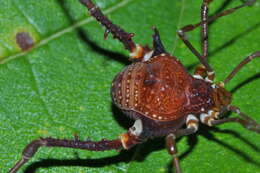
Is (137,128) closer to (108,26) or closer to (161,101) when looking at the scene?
(161,101)

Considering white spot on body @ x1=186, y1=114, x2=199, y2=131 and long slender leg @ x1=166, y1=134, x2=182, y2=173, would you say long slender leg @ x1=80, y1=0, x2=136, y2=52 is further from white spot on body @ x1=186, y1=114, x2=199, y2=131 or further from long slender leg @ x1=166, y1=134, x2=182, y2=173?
long slender leg @ x1=166, y1=134, x2=182, y2=173

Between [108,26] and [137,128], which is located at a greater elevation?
[108,26]

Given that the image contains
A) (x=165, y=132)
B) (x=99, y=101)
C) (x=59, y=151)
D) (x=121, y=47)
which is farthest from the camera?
(x=121, y=47)

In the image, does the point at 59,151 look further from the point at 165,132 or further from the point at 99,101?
the point at 165,132

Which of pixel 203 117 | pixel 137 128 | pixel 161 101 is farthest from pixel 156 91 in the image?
pixel 203 117

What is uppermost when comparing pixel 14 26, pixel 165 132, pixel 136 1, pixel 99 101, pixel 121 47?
pixel 14 26

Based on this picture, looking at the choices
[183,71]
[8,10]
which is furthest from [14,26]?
[183,71]

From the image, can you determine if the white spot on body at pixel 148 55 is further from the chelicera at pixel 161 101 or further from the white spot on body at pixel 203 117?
the white spot on body at pixel 203 117
